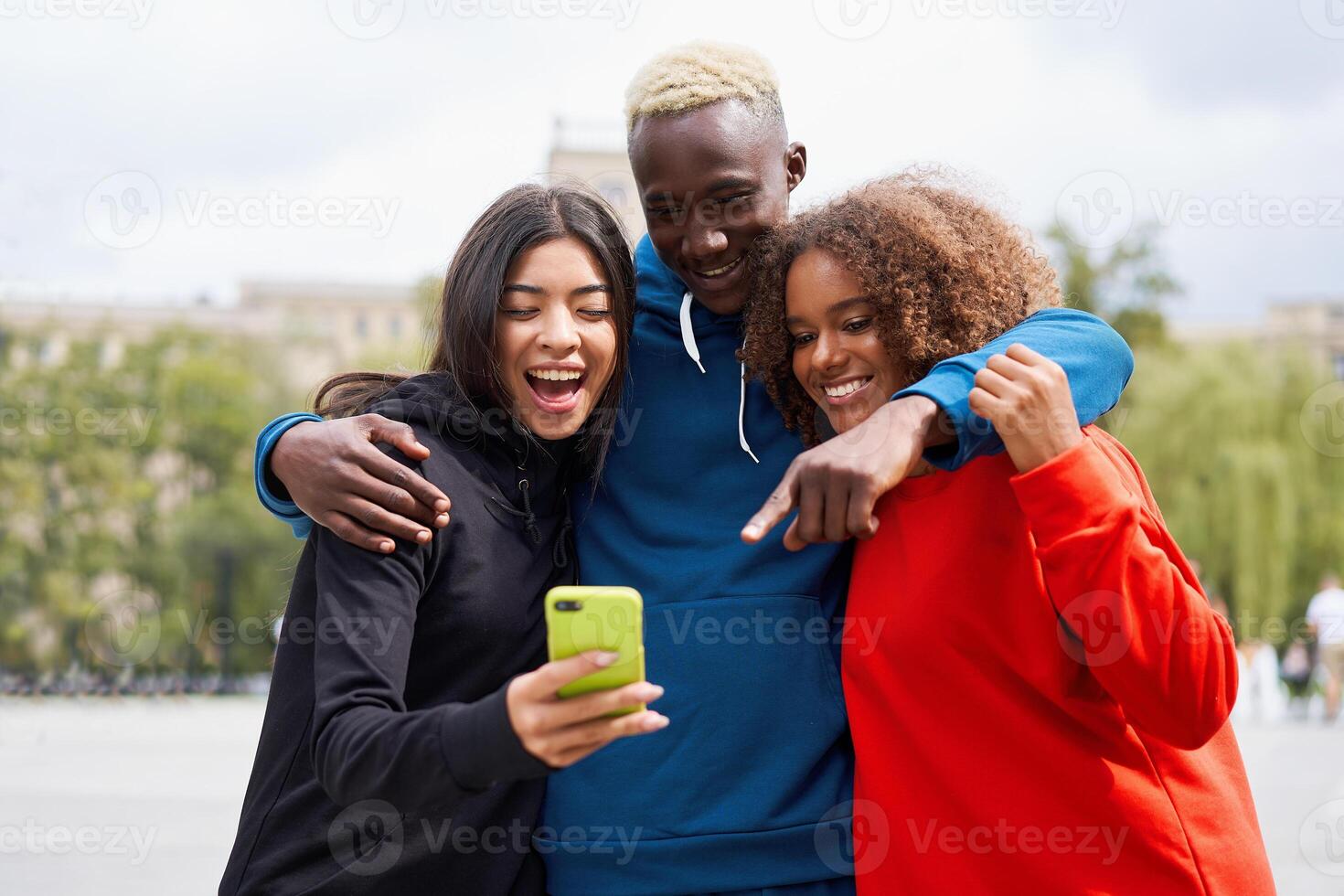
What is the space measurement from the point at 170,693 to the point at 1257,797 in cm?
2468

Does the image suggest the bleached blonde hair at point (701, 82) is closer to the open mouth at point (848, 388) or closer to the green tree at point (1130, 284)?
the open mouth at point (848, 388)

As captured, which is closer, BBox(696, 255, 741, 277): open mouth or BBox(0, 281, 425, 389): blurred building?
BBox(696, 255, 741, 277): open mouth

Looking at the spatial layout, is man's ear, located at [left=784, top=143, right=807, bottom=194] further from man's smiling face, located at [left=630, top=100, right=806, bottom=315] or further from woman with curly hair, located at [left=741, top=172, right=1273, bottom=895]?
woman with curly hair, located at [left=741, top=172, right=1273, bottom=895]

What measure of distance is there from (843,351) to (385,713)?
1234 mm

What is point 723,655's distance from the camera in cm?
249

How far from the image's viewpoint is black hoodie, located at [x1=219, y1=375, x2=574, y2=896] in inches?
83.4

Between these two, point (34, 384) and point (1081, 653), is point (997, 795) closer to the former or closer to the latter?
point (1081, 653)

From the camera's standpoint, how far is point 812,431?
2684 millimetres

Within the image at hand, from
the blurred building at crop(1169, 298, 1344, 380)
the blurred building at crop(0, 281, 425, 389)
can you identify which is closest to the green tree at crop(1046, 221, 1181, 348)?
the blurred building at crop(1169, 298, 1344, 380)

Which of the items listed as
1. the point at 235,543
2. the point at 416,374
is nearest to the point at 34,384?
the point at 235,543

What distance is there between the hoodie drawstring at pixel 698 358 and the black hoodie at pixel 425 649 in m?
0.48

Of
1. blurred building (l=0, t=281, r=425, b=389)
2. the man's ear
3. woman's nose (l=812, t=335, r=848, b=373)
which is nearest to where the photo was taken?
woman's nose (l=812, t=335, r=848, b=373)

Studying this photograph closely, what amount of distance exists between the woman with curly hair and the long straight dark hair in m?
0.44

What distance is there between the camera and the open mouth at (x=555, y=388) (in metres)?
2.57
